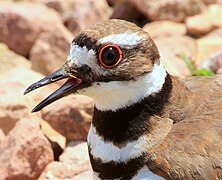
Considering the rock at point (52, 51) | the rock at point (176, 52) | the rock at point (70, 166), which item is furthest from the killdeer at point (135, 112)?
the rock at point (52, 51)

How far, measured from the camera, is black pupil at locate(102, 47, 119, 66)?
3.72 m

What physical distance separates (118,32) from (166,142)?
23.5 inches

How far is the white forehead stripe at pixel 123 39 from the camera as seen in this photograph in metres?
3.74

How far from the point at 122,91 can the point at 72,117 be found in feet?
5.31

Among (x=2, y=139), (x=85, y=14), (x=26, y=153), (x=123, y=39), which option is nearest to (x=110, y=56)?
(x=123, y=39)

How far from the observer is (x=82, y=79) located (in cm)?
380

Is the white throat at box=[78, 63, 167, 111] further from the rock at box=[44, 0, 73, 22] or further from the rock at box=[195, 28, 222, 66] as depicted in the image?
the rock at box=[44, 0, 73, 22]

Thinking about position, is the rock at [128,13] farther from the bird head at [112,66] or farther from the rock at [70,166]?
the bird head at [112,66]

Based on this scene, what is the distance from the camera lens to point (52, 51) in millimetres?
6340

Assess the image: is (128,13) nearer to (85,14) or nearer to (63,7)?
(85,14)

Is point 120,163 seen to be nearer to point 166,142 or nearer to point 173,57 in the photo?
point 166,142

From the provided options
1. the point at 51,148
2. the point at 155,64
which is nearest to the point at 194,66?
the point at 51,148

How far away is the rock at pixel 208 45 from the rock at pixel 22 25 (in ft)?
4.18

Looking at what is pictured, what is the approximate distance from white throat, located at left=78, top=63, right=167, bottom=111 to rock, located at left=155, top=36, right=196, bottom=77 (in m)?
2.08
